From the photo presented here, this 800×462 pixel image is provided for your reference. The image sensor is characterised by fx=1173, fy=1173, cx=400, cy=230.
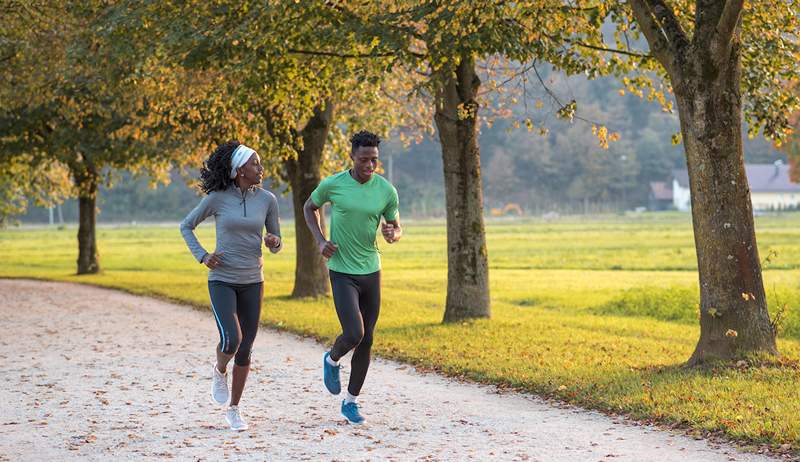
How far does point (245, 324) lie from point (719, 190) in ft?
16.6

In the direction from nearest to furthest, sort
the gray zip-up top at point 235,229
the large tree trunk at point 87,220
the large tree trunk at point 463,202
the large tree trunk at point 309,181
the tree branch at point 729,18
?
1. the gray zip-up top at point 235,229
2. the tree branch at point 729,18
3. the large tree trunk at point 463,202
4. the large tree trunk at point 309,181
5. the large tree trunk at point 87,220

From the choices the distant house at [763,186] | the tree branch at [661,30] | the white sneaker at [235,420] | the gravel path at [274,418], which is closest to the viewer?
the gravel path at [274,418]

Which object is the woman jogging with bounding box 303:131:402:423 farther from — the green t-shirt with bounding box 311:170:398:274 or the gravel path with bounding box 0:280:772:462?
the gravel path with bounding box 0:280:772:462

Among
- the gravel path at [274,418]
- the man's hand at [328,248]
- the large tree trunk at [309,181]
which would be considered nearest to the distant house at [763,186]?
the large tree trunk at [309,181]

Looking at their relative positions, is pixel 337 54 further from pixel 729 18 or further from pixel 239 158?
pixel 239 158

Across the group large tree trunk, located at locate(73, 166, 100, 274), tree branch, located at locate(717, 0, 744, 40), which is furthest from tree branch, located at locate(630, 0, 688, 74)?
large tree trunk, located at locate(73, 166, 100, 274)

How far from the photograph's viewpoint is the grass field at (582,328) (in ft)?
31.1

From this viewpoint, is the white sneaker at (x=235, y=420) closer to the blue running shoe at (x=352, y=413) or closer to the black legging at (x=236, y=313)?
the black legging at (x=236, y=313)

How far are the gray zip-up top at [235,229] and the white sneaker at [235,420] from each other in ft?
3.29

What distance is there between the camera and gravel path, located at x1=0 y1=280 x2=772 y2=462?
7.73m

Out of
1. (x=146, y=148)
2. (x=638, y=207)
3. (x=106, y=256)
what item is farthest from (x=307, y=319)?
(x=638, y=207)

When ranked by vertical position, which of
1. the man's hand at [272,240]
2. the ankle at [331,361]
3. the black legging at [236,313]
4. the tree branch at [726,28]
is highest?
the tree branch at [726,28]

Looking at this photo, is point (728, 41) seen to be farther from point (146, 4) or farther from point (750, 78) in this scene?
point (146, 4)

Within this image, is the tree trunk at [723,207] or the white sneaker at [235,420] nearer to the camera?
the white sneaker at [235,420]
